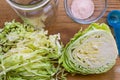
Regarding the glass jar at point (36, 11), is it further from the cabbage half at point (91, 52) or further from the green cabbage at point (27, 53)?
the cabbage half at point (91, 52)

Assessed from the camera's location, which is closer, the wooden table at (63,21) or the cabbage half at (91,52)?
the cabbage half at (91,52)

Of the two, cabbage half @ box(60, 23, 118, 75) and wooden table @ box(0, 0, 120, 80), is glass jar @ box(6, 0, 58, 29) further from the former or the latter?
cabbage half @ box(60, 23, 118, 75)

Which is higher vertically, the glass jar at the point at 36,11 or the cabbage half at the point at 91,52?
the glass jar at the point at 36,11

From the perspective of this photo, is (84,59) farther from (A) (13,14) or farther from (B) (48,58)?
(A) (13,14)

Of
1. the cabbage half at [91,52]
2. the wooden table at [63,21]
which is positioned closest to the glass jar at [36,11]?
the wooden table at [63,21]
